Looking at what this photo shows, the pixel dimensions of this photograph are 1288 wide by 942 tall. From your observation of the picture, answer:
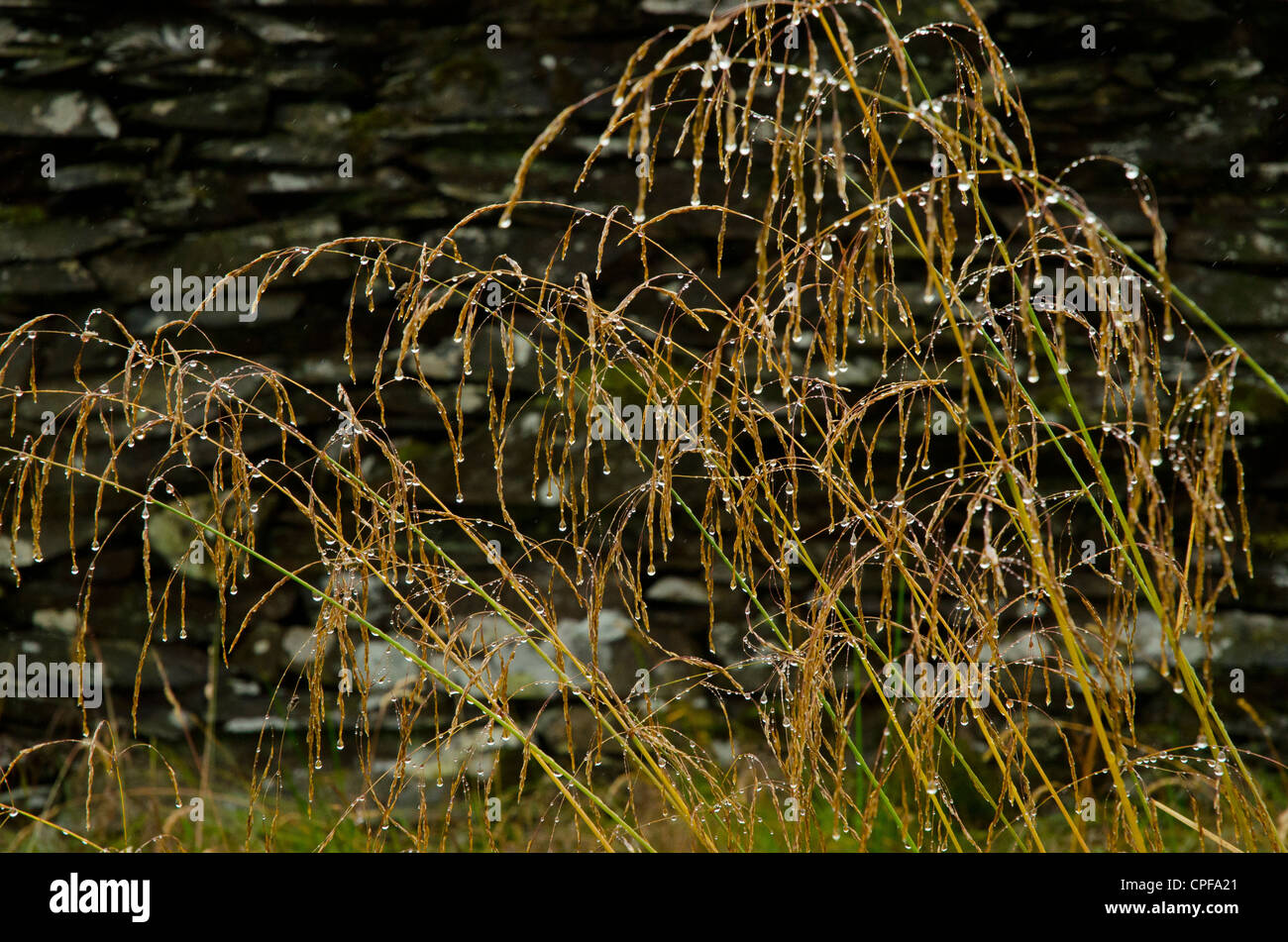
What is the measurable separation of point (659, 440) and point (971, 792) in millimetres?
→ 1700

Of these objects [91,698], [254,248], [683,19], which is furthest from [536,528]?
[683,19]

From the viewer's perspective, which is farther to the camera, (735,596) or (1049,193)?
(735,596)

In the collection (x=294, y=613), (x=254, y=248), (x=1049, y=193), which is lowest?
(x=294, y=613)

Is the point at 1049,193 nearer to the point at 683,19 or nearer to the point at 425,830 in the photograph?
the point at 425,830

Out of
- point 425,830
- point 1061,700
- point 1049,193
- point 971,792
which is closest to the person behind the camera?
point 1049,193

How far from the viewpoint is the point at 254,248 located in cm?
259

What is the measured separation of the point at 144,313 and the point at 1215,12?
301 centimetres

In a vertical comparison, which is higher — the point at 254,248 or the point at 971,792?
the point at 254,248

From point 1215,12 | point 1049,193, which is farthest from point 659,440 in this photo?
point 1215,12

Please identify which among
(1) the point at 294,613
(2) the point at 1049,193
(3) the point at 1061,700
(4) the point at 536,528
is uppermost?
(2) the point at 1049,193

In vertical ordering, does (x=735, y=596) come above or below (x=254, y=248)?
below

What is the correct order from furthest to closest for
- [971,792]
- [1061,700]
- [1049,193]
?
[1061,700]
[971,792]
[1049,193]

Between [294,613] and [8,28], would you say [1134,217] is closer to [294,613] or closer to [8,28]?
[294,613]

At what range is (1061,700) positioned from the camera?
8.04 ft
